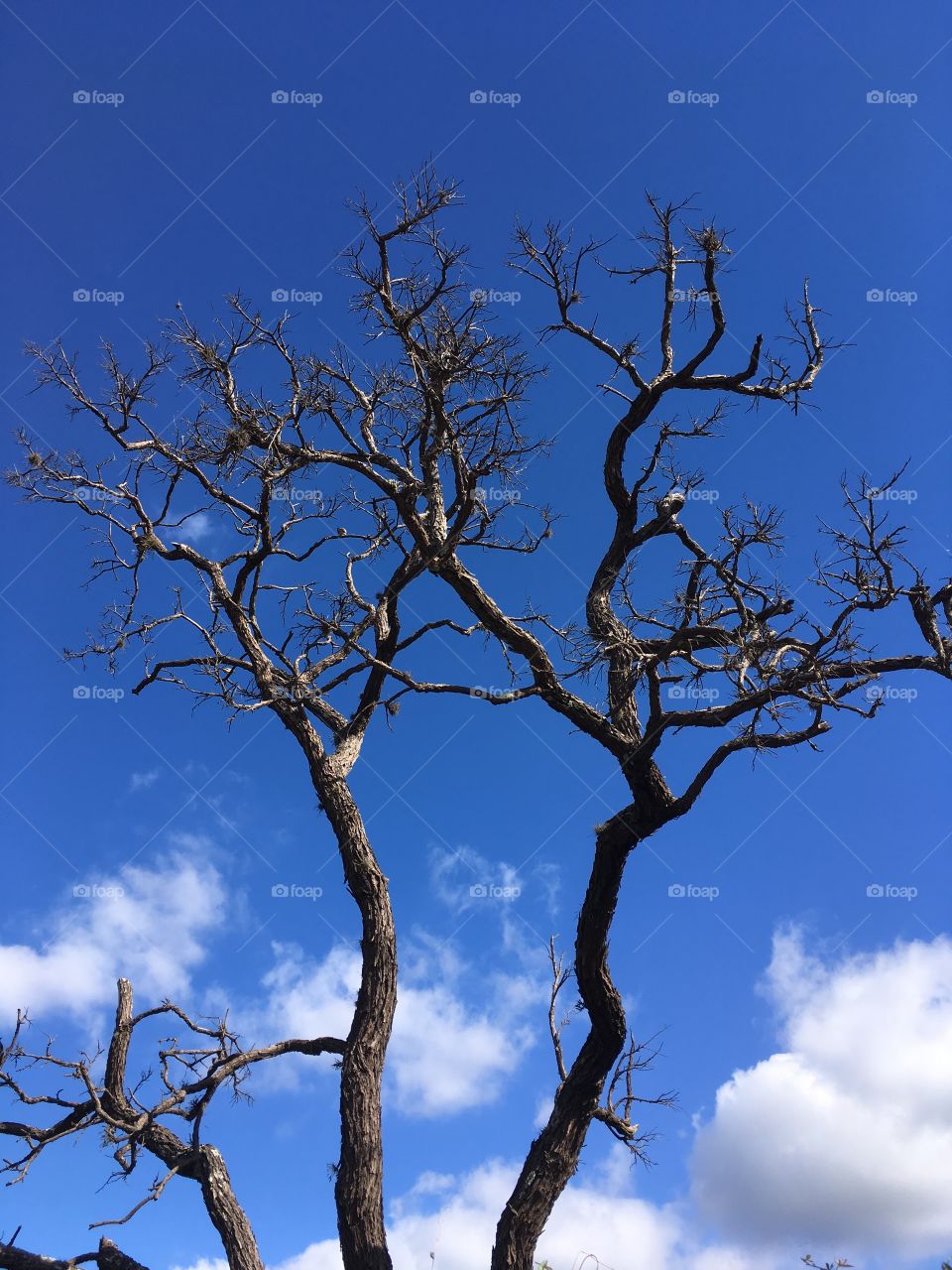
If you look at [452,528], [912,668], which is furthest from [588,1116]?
[452,528]

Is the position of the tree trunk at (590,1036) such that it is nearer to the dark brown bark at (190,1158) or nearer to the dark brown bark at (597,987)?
the dark brown bark at (597,987)

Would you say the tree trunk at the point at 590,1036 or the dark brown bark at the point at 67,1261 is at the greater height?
the tree trunk at the point at 590,1036

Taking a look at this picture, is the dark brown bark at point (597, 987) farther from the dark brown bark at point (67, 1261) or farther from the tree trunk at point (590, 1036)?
the dark brown bark at point (67, 1261)

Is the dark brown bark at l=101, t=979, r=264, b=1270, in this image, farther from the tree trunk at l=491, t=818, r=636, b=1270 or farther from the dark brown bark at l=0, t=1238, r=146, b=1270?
the tree trunk at l=491, t=818, r=636, b=1270

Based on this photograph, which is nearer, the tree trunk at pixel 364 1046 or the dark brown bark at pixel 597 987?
the tree trunk at pixel 364 1046

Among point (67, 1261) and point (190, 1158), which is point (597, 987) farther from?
point (67, 1261)

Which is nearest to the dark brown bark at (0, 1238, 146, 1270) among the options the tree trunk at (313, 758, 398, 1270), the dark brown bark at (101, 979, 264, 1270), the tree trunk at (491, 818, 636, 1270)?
the dark brown bark at (101, 979, 264, 1270)

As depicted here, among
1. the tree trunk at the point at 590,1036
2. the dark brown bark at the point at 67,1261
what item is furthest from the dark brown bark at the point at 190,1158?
the tree trunk at the point at 590,1036

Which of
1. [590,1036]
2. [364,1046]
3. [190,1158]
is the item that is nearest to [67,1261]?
[190,1158]

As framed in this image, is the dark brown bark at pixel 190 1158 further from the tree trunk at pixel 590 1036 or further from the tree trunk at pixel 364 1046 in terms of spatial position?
the tree trunk at pixel 590 1036

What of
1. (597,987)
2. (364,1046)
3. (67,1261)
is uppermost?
(597,987)

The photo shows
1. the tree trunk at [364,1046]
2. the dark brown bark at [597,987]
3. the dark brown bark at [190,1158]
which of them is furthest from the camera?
the dark brown bark at [597,987]

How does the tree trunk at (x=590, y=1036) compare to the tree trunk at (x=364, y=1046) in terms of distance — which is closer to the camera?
the tree trunk at (x=364, y=1046)

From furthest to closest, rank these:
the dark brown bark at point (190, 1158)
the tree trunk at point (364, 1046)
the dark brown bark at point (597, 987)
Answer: the dark brown bark at point (597, 987), the dark brown bark at point (190, 1158), the tree trunk at point (364, 1046)
